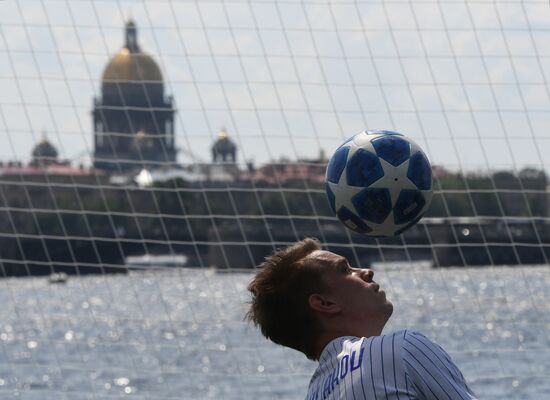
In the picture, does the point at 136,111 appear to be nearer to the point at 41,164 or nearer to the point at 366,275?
the point at 41,164

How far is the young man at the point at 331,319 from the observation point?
2.88 meters

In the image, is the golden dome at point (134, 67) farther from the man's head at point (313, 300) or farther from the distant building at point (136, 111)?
the man's head at point (313, 300)

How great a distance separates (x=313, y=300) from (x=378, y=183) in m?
1.86

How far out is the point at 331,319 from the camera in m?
3.12

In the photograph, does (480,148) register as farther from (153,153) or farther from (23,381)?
(23,381)

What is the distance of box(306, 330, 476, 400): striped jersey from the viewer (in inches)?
111

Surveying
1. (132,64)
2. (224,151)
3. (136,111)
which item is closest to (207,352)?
(224,151)

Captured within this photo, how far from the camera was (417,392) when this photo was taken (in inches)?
112

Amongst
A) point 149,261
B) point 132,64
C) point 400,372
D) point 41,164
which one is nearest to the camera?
point 400,372

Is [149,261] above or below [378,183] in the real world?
below

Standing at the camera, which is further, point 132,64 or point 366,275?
point 132,64

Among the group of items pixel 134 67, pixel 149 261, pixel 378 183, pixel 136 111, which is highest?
pixel 378 183

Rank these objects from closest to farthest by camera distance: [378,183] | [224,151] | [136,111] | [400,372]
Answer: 1. [400,372]
2. [378,183]
3. [136,111]
4. [224,151]

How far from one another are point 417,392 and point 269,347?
2246 cm
